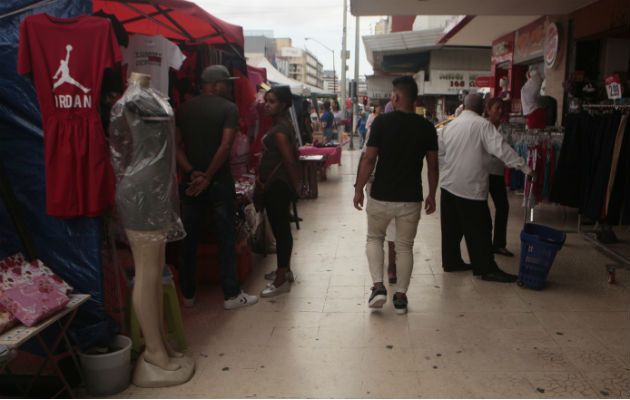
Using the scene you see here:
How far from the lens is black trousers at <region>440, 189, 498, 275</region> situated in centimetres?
459

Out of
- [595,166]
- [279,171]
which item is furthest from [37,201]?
[595,166]

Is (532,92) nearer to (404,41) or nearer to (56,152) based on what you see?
(56,152)

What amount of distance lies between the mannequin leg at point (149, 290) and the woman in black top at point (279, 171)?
59.2 inches

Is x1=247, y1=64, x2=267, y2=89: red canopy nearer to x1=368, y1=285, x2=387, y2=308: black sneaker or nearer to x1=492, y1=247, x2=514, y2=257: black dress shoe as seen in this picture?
x1=492, y1=247, x2=514, y2=257: black dress shoe

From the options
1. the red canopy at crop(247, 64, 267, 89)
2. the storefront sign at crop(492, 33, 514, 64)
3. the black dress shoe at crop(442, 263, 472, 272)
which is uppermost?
the storefront sign at crop(492, 33, 514, 64)

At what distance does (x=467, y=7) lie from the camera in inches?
316

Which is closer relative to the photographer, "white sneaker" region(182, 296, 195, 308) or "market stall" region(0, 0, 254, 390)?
"market stall" region(0, 0, 254, 390)

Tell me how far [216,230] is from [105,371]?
1.44m

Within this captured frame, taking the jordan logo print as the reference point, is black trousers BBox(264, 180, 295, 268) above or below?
below

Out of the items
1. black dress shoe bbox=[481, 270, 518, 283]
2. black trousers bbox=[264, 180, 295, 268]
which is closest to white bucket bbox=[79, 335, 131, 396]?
black trousers bbox=[264, 180, 295, 268]

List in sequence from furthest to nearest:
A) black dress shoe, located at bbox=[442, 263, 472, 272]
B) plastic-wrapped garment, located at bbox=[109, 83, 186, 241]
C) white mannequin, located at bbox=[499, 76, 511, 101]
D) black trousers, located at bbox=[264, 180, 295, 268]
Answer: white mannequin, located at bbox=[499, 76, 511, 101] → black dress shoe, located at bbox=[442, 263, 472, 272] → black trousers, located at bbox=[264, 180, 295, 268] → plastic-wrapped garment, located at bbox=[109, 83, 186, 241]

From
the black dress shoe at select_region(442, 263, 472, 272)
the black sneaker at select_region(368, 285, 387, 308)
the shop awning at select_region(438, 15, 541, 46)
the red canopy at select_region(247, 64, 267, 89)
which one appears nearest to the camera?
the black sneaker at select_region(368, 285, 387, 308)

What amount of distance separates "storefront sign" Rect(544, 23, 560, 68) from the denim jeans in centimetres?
712

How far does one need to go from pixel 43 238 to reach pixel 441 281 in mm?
3396
